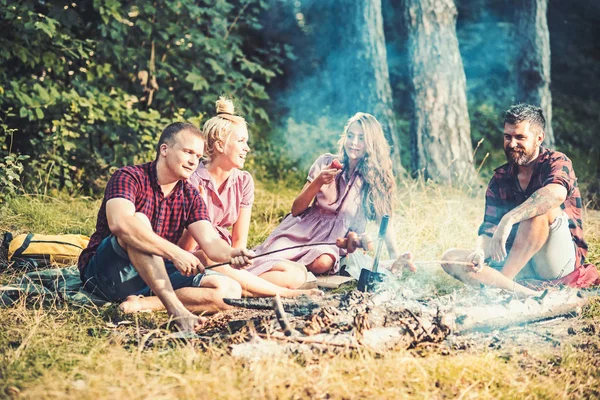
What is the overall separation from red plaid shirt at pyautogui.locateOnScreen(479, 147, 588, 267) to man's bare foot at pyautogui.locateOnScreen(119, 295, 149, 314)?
2.58 meters

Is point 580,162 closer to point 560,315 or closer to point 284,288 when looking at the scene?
point 560,315

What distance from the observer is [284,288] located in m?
4.38

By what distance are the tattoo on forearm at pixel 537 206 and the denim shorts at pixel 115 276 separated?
214 cm

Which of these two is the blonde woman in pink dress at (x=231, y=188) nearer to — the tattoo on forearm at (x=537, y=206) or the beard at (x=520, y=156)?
the tattoo on forearm at (x=537, y=206)

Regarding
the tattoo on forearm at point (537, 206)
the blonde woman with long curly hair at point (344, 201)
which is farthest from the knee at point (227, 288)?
the tattoo on forearm at point (537, 206)

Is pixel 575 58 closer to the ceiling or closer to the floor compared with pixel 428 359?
closer to the ceiling

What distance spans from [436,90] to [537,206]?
3.87 metres

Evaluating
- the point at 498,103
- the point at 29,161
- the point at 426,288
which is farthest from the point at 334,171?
the point at 498,103

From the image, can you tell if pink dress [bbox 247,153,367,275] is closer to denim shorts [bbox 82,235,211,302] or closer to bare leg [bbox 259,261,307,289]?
bare leg [bbox 259,261,307,289]

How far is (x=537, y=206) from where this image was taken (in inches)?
167

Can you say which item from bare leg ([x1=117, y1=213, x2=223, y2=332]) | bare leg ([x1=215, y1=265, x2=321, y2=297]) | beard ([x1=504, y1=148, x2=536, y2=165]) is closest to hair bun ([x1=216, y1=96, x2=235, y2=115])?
bare leg ([x1=215, y1=265, x2=321, y2=297])

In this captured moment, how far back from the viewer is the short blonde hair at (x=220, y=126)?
4477 millimetres

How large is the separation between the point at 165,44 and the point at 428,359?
238 inches

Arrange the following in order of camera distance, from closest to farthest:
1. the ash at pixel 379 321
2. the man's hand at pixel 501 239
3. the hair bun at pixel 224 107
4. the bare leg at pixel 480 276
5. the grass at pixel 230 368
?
the grass at pixel 230 368 → the ash at pixel 379 321 → the man's hand at pixel 501 239 → the bare leg at pixel 480 276 → the hair bun at pixel 224 107
